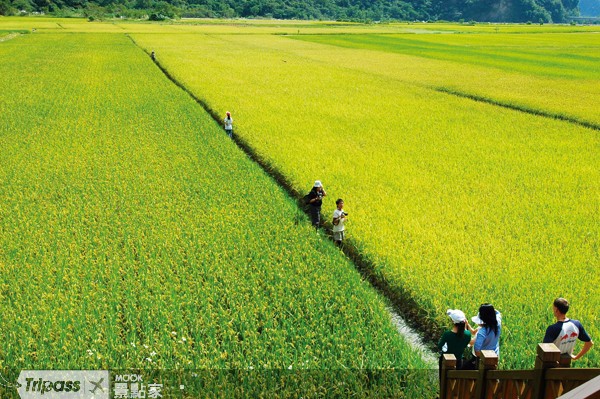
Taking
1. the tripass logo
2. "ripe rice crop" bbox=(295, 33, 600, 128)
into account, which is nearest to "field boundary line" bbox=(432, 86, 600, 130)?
"ripe rice crop" bbox=(295, 33, 600, 128)

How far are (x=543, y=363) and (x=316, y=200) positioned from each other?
241 inches

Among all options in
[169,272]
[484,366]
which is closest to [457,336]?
[484,366]

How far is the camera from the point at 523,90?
26828 mm

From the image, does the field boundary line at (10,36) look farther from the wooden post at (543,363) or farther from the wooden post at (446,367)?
the wooden post at (543,363)

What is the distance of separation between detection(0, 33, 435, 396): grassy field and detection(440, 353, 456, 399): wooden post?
3.58 ft

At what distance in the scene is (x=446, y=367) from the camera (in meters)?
4.14

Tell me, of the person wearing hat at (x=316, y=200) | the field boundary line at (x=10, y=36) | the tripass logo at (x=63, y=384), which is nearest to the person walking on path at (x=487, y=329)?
the tripass logo at (x=63, y=384)

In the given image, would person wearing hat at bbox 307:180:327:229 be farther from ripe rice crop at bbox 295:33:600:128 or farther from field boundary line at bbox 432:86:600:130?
ripe rice crop at bbox 295:33:600:128

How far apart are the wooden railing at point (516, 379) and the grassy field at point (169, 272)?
1.25 m

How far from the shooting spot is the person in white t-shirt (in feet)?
27.1

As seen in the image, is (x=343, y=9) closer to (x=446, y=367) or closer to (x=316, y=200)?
(x=316, y=200)

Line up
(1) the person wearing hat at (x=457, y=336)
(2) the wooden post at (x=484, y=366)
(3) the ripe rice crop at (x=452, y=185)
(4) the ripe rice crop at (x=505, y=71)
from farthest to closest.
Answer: (4) the ripe rice crop at (x=505, y=71)
(3) the ripe rice crop at (x=452, y=185)
(1) the person wearing hat at (x=457, y=336)
(2) the wooden post at (x=484, y=366)

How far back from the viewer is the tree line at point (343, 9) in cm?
12473

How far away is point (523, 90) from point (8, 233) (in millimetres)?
24877
